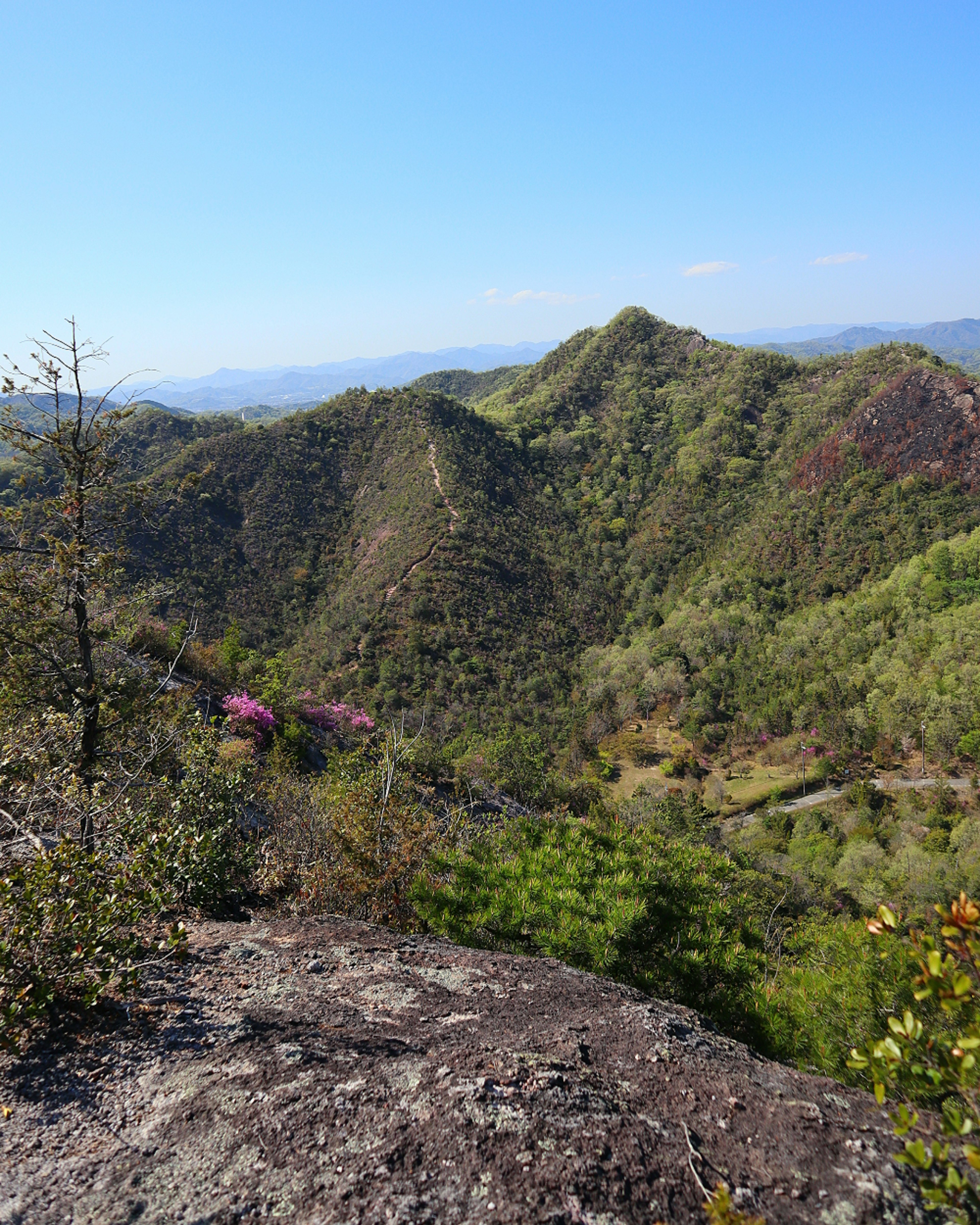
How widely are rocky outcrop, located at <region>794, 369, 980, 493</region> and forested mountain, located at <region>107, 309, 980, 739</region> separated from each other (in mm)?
468

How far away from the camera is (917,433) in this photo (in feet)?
170

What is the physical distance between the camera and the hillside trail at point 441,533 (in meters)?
43.5

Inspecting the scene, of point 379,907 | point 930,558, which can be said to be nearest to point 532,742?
point 379,907

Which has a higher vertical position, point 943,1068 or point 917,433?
point 917,433

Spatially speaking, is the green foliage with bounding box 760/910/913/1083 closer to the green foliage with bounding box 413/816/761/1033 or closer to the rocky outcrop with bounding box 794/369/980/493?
the green foliage with bounding box 413/816/761/1033

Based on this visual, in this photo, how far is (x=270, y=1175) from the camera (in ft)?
8.22

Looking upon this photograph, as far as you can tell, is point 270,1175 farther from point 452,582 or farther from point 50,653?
point 452,582

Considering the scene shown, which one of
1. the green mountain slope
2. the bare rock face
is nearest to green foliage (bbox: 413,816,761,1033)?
the bare rock face

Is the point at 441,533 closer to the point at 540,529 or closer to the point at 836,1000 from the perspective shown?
the point at 540,529

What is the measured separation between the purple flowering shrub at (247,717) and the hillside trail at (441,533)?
85.5ft

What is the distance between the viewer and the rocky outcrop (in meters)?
50.0

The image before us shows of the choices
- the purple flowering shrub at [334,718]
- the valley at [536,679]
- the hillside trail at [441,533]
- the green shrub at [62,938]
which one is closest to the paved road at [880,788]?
the valley at [536,679]

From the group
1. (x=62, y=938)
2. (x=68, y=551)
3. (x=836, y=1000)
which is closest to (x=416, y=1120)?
(x=62, y=938)

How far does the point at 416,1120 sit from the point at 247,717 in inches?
569
